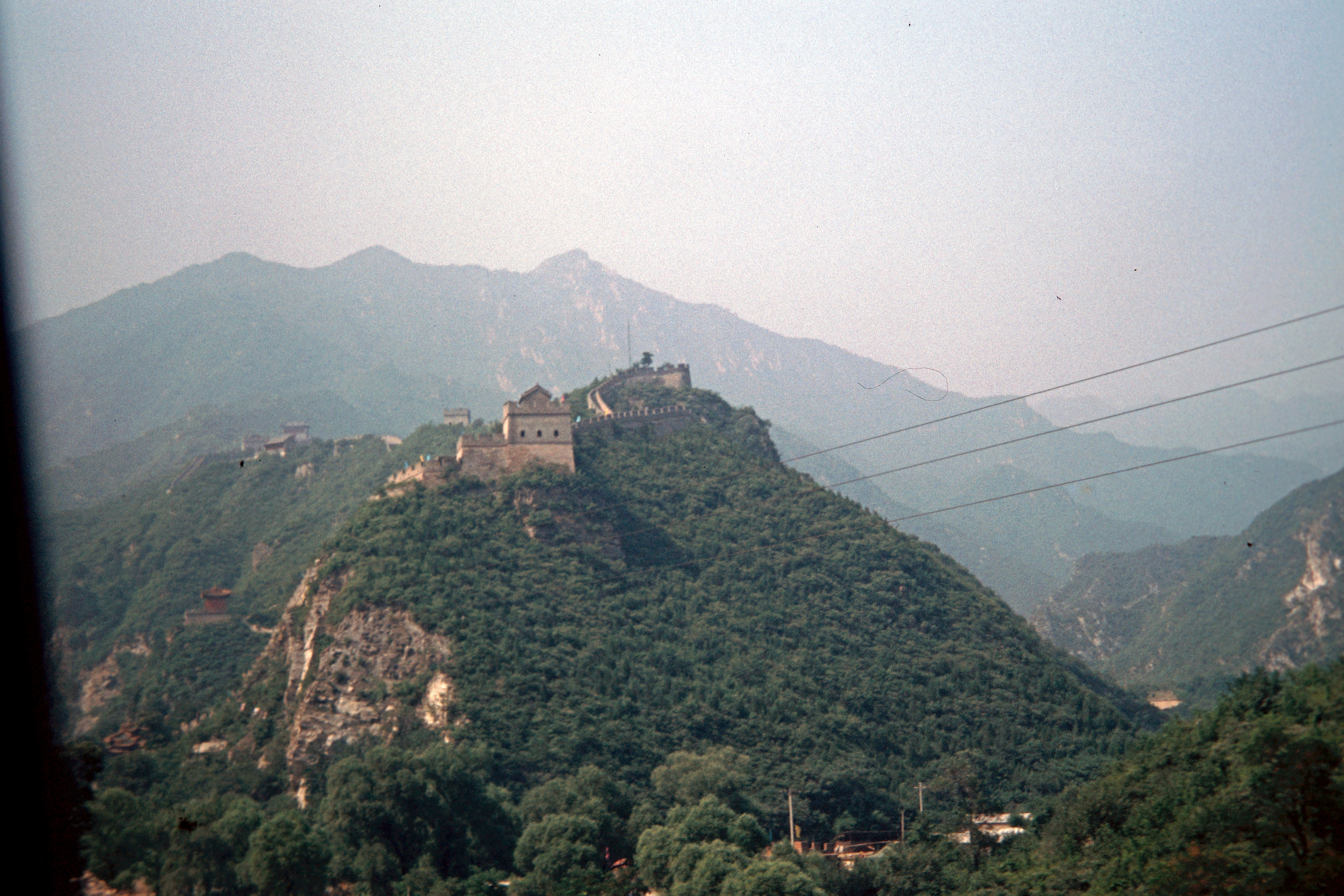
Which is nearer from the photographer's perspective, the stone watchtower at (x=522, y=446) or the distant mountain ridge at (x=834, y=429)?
the stone watchtower at (x=522, y=446)

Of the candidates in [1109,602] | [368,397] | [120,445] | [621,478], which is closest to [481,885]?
[621,478]

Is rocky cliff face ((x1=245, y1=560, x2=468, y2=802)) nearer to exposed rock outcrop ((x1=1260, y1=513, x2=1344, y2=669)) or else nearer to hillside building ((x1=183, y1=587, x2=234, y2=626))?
hillside building ((x1=183, y1=587, x2=234, y2=626))

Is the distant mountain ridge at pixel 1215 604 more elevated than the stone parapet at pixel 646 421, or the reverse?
the stone parapet at pixel 646 421

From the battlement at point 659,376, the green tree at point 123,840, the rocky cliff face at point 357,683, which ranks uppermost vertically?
the battlement at point 659,376

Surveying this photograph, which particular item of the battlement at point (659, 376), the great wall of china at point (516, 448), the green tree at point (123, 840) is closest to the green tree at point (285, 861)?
the green tree at point (123, 840)

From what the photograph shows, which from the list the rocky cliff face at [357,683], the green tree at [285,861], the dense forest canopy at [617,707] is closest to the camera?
the green tree at [285,861]

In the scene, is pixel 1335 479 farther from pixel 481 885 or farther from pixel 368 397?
pixel 368 397

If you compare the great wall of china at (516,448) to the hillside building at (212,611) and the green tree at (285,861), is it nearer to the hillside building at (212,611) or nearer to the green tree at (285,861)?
the hillside building at (212,611)
